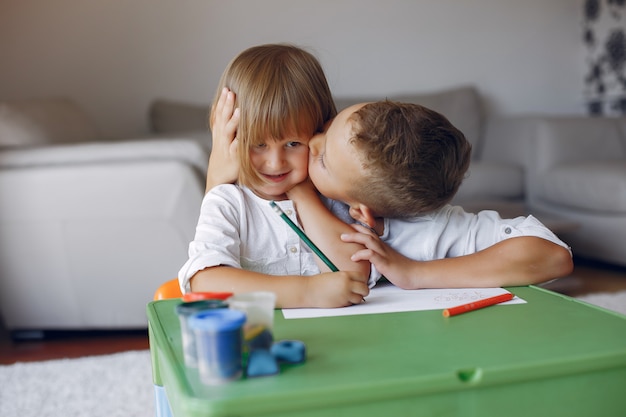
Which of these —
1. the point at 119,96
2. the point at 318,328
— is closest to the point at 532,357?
the point at 318,328

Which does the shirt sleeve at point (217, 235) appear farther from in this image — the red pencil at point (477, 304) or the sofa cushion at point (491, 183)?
the sofa cushion at point (491, 183)

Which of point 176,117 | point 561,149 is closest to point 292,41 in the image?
point 176,117

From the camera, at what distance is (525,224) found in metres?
1.04

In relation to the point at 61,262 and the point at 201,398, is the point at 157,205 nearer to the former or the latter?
the point at 61,262

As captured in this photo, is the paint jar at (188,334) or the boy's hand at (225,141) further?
the boy's hand at (225,141)

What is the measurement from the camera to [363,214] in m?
1.03

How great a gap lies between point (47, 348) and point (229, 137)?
3.90 feet

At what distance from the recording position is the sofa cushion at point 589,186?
2.53 meters

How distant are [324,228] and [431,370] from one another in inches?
16.7

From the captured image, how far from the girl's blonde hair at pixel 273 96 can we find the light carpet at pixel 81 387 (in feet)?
2.09

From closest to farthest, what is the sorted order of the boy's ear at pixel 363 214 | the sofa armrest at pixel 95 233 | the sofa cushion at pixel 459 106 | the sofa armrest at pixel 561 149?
the boy's ear at pixel 363 214, the sofa armrest at pixel 95 233, the sofa armrest at pixel 561 149, the sofa cushion at pixel 459 106

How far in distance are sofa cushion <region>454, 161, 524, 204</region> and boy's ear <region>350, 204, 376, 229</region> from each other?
1.84 meters

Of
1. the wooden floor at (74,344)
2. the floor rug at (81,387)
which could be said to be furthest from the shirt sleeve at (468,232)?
the wooden floor at (74,344)

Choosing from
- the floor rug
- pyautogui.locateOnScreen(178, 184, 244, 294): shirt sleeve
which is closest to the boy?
pyautogui.locateOnScreen(178, 184, 244, 294): shirt sleeve
